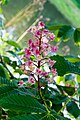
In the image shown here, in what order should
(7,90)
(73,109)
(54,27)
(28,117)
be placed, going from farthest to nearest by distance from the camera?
1. (54,27)
2. (73,109)
3. (7,90)
4. (28,117)

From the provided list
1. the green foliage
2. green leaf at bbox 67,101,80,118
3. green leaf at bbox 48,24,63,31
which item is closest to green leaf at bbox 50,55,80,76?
the green foliage

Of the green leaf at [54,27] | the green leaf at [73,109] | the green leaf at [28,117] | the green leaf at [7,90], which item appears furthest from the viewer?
the green leaf at [54,27]

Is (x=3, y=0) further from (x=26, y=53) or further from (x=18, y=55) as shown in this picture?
(x=26, y=53)

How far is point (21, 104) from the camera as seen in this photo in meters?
0.51

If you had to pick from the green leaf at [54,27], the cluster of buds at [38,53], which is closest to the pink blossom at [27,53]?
the cluster of buds at [38,53]

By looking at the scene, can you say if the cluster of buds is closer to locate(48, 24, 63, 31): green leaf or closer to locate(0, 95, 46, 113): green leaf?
locate(0, 95, 46, 113): green leaf

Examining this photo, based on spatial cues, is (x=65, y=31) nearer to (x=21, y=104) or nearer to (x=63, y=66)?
(x=63, y=66)

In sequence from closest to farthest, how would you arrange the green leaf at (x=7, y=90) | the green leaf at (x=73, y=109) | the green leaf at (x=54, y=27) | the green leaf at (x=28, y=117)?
1. the green leaf at (x=28, y=117)
2. the green leaf at (x=7, y=90)
3. the green leaf at (x=73, y=109)
4. the green leaf at (x=54, y=27)

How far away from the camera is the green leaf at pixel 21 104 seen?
1.65 ft

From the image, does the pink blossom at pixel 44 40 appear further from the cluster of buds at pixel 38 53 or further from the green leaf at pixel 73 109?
the green leaf at pixel 73 109

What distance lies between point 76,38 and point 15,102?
0.46m

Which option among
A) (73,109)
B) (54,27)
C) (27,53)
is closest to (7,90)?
(27,53)

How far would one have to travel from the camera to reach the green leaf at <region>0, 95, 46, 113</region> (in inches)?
19.8

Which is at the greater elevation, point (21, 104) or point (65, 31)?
point (65, 31)
